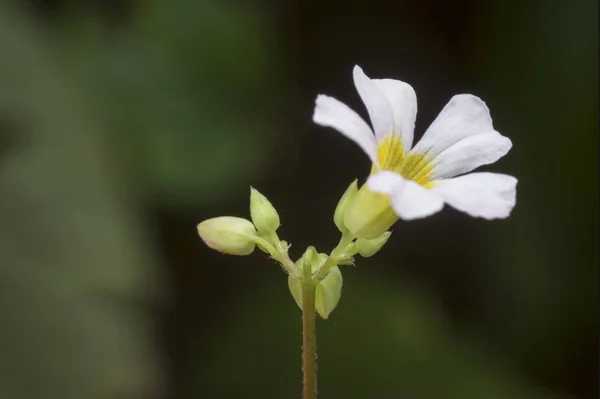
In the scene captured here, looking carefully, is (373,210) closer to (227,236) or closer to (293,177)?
(227,236)

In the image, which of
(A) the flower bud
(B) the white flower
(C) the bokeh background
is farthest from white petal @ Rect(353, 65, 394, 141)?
(C) the bokeh background

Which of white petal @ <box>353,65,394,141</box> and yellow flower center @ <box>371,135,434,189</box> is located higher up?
white petal @ <box>353,65,394,141</box>

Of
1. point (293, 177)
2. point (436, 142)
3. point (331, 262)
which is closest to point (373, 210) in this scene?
point (331, 262)

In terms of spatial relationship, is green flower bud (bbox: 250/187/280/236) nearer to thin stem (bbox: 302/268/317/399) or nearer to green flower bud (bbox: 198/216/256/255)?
green flower bud (bbox: 198/216/256/255)

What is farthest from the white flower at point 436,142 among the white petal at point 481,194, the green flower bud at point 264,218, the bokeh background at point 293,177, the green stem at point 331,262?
the bokeh background at point 293,177

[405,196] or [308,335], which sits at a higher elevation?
[405,196]

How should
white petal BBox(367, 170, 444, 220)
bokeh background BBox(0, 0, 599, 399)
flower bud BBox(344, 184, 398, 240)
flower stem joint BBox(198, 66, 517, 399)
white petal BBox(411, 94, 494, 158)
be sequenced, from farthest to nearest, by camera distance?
bokeh background BBox(0, 0, 599, 399) → white petal BBox(411, 94, 494, 158) → flower bud BBox(344, 184, 398, 240) → flower stem joint BBox(198, 66, 517, 399) → white petal BBox(367, 170, 444, 220)
